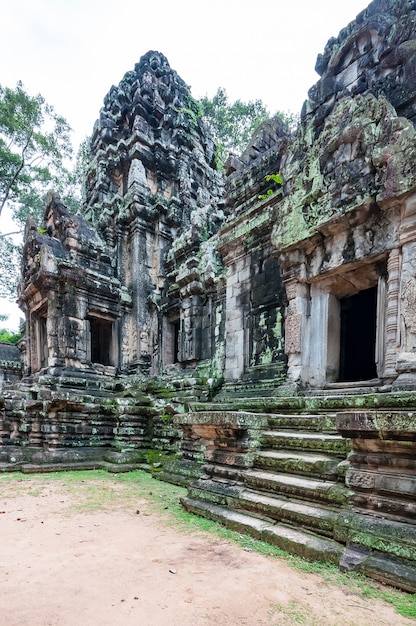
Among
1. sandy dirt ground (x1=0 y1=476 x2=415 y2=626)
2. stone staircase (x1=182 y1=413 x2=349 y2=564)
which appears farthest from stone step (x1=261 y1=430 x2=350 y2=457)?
sandy dirt ground (x1=0 y1=476 x2=415 y2=626)

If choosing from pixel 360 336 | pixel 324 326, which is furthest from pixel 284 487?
pixel 360 336

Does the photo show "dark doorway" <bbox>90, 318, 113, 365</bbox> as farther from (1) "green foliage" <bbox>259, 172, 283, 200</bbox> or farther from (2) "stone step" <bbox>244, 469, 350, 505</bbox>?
(2) "stone step" <bbox>244, 469, 350, 505</bbox>

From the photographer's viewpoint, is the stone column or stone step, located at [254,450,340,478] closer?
stone step, located at [254,450,340,478]

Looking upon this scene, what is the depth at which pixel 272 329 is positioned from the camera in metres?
6.72

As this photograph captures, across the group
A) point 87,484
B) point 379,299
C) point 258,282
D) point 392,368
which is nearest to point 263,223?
point 258,282

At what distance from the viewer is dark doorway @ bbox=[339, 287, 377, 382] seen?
6738 millimetres

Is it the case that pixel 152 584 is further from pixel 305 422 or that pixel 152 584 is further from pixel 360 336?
pixel 360 336

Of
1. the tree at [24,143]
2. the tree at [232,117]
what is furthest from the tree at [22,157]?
the tree at [232,117]

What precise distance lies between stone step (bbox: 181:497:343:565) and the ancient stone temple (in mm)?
20

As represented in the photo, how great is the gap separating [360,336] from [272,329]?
2.28 meters

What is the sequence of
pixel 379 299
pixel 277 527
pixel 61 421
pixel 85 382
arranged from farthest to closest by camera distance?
pixel 85 382 → pixel 61 421 → pixel 379 299 → pixel 277 527

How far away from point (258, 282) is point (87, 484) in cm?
499

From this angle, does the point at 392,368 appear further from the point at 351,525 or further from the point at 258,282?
the point at 258,282

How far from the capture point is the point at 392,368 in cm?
457
